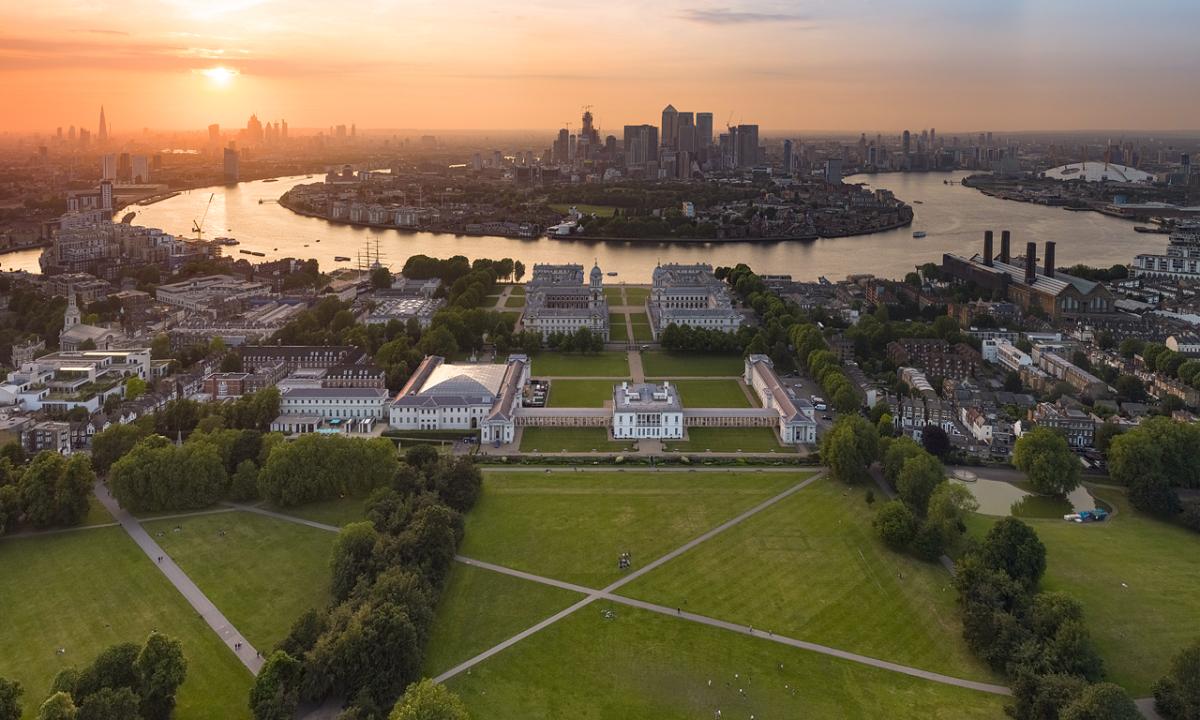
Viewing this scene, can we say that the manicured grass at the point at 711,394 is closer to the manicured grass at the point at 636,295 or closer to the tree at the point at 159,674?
the manicured grass at the point at 636,295

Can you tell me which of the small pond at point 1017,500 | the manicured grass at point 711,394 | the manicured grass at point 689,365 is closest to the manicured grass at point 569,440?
the manicured grass at point 711,394

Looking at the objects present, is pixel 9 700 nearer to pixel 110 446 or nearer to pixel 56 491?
pixel 56 491

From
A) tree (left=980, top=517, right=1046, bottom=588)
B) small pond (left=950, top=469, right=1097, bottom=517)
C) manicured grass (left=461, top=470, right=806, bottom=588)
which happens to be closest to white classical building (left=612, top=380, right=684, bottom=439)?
manicured grass (left=461, top=470, right=806, bottom=588)

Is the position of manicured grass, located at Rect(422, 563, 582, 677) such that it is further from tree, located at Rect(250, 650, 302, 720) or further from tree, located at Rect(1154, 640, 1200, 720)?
tree, located at Rect(1154, 640, 1200, 720)

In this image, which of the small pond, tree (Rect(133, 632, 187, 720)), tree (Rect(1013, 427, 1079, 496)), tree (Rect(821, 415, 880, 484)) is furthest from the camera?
tree (Rect(821, 415, 880, 484))

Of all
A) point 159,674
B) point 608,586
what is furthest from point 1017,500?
point 159,674
